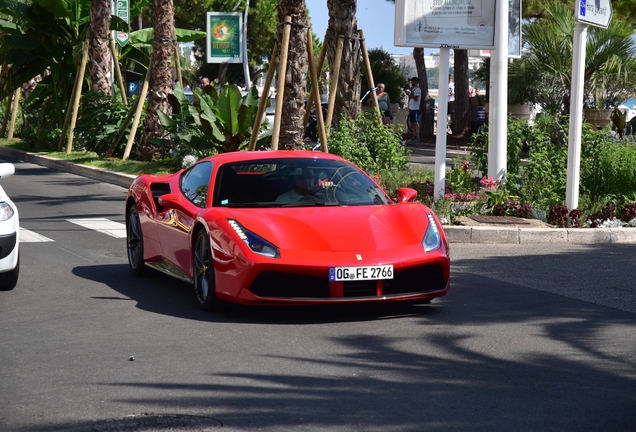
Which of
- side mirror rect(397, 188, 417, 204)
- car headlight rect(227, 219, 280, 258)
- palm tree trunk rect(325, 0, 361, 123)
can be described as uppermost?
palm tree trunk rect(325, 0, 361, 123)

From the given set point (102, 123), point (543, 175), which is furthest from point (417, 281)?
point (102, 123)

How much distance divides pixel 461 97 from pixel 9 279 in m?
27.0

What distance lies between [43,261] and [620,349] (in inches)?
258

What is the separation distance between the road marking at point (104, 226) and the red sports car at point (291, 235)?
4.02 m

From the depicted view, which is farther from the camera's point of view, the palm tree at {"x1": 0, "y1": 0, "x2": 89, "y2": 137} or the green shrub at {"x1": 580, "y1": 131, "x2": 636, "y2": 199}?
the palm tree at {"x1": 0, "y1": 0, "x2": 89, "y2": 137}

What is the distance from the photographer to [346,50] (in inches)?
769

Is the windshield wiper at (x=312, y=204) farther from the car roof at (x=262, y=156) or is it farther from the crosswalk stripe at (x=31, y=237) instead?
the crosswalk stripe at (x=31, y=237)

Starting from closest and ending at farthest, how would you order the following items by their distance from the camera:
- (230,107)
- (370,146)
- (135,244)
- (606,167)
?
(135,244), (606,167), (370,146), (230,107)

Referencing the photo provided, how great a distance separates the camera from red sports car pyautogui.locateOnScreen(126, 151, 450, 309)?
8.02m

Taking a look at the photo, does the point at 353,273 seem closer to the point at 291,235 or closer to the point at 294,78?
the point at 291,235

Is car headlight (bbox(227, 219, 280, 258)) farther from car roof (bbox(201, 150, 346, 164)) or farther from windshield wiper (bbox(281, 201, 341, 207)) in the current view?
car roof (bbox(201, 150, 346, 164))

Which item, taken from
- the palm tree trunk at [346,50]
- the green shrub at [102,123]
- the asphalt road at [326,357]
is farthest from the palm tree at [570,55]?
the asphalt road at [326,357]

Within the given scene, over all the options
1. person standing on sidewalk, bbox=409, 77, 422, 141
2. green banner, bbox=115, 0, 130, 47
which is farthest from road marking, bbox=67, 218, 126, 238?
person standing on sidewalk, bbox=409, 77, 422, 141

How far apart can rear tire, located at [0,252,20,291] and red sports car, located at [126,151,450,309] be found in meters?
1.26
